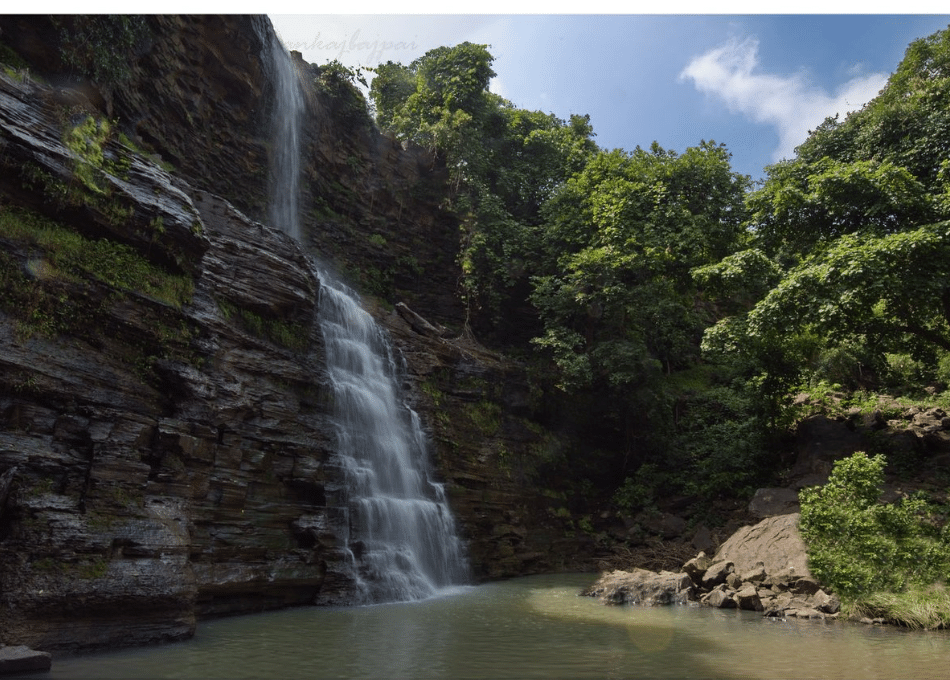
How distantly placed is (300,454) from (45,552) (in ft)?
18.1

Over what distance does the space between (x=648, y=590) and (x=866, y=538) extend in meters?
4.23

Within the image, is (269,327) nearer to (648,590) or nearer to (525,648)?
(525,648)

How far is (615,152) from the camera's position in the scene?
25.7m

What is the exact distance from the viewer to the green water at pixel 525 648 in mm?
7102

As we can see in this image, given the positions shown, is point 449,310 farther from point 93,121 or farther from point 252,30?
point 93,121

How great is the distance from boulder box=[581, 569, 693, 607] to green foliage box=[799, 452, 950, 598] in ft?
8.33

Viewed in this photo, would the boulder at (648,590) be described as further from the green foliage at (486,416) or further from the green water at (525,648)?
the green foliage at (486,416)

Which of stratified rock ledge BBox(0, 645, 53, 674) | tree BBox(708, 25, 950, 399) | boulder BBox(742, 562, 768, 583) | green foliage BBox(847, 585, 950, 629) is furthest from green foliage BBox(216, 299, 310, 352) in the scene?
green foliage BBox(847, 585, 950, 629)

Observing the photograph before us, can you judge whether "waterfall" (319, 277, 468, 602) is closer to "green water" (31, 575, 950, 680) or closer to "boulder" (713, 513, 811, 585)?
"green water" (31, 575, 950, 680)

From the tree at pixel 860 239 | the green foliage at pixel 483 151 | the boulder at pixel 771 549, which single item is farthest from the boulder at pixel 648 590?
the green foliage at pixel 483 151

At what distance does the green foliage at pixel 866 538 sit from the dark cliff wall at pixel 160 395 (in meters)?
8.88

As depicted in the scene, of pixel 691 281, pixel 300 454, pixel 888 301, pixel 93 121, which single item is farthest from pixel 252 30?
pixel 888 301

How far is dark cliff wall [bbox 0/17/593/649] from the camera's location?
339 inches

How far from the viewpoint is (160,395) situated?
429 inches
